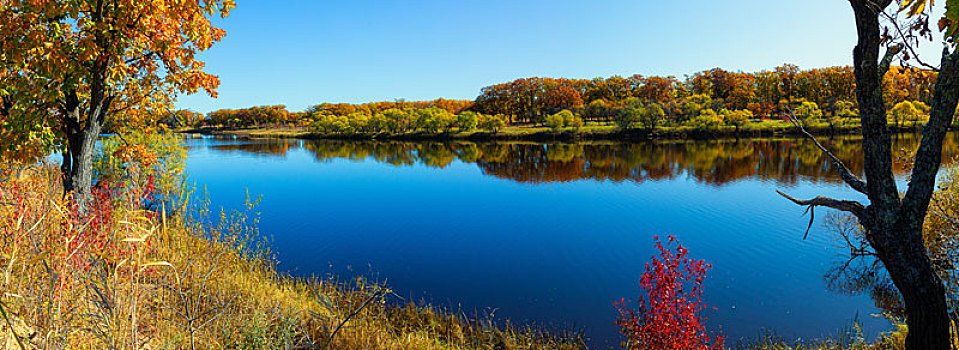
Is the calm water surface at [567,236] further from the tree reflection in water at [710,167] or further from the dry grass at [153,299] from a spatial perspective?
the dry grass at [153,299]

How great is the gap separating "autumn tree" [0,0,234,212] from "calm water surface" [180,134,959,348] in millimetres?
6112

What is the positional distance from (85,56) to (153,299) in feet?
9.57

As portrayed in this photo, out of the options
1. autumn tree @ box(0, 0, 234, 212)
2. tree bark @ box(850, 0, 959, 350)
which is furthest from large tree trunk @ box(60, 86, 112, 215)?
tree bark @ box(850, 0, 959, 350)

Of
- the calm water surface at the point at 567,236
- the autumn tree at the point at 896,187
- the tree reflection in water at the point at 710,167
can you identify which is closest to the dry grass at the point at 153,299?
the calm water surface at the point at 567,236

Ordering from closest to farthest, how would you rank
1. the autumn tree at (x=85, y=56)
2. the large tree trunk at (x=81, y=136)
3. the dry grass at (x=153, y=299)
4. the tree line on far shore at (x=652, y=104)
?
1. the dry grass at (x=153, y=299)
2. the autumn tree at (x=85, y=56)
3. the large tree trunk at (x=81, y=136)
4. the tree line on far shore at (x=652, y=104)

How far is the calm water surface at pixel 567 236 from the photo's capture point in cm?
970

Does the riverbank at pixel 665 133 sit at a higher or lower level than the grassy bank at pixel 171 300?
higher

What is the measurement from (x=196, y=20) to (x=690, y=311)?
709 cm

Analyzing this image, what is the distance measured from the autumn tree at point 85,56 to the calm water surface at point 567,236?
241 inches

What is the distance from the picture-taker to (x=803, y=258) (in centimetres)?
1251

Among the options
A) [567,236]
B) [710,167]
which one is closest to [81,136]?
[567,236]

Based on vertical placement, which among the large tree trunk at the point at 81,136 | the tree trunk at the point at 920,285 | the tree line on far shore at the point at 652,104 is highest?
the tree line on far shore at the point at 652,104

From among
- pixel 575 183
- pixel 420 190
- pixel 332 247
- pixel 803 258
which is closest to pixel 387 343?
pixel 332 247

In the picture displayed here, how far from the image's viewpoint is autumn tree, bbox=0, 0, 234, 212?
204 inches
